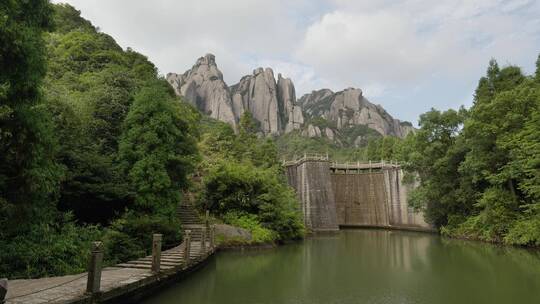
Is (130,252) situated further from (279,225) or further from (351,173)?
(351,173)

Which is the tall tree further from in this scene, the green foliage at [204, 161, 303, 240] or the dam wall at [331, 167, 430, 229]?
the dam wall at [331, 167, 430, 229]

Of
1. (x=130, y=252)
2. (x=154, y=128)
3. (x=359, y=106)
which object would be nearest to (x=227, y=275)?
(x=130, y=252)

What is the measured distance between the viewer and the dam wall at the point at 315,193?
31062 mm

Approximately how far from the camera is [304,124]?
7512 cm

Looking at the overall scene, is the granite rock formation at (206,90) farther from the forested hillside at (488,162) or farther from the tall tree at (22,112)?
the tall tree at (22,112)

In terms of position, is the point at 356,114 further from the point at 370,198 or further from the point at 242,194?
the point at 242,194

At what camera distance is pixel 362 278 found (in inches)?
431

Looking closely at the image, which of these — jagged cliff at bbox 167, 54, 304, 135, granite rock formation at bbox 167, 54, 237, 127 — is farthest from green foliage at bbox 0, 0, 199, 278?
jagged cliff at bbox 167, 54, 304, 135

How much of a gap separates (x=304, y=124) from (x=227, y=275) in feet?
213

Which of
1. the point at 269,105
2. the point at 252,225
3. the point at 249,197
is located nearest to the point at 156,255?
the point at 252,225

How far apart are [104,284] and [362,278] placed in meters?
7.00

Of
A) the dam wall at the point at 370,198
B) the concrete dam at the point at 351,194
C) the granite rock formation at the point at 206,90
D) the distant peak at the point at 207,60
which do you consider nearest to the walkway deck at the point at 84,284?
the concrete dam at the point at 351,194

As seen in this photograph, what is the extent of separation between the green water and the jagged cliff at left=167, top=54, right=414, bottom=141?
54.6 metres

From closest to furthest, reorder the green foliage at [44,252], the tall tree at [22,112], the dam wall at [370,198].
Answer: the tall tree at [22,112], the green foliage at [44,252], the dam wall at [370,198]
